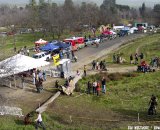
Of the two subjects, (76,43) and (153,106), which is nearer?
(153,106)

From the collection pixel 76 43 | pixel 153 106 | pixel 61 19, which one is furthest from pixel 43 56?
pixel 61 19

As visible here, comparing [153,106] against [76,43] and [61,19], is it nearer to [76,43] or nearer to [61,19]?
[76,43]

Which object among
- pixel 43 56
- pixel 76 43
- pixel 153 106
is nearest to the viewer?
pixel 153 106

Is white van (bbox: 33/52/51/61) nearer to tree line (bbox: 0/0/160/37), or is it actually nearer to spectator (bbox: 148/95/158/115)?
spectator (bbox: 148/95/158/115)

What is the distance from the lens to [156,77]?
3488 centimetres

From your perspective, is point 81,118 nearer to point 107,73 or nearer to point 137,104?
point 137,104

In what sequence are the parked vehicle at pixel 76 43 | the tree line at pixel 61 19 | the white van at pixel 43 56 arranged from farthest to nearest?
the tree line at pixel 61 19, the parked vehicle at pixel 76 43, the white van at pixel 43 56

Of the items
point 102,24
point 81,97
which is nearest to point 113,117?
point 81,97

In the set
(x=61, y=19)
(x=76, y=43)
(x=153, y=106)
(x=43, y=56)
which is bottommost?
(x=43, y=56)

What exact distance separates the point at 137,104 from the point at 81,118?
19.9 feet

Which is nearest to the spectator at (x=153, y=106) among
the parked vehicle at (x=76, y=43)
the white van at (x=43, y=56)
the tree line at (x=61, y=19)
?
the white van at (x=43, y=56)

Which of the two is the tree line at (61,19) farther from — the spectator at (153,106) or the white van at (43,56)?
the spectator at (153,106)

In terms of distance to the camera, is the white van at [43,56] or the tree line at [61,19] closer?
the white van at [43,56]

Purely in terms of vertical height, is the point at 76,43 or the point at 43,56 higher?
the point at 76,43
